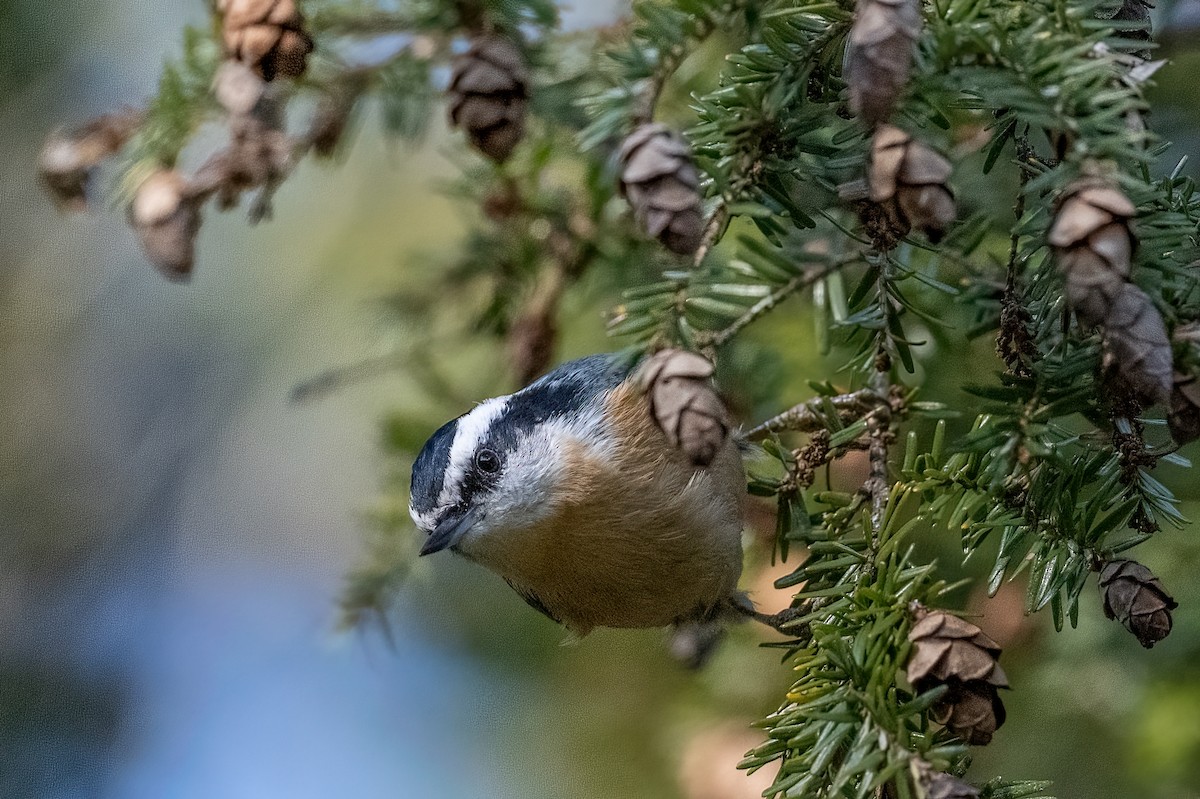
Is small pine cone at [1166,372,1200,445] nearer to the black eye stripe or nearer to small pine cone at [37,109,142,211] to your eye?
the black eye stripe

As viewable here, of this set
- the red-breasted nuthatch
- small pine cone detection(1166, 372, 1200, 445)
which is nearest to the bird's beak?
the red-breasted nuthatch

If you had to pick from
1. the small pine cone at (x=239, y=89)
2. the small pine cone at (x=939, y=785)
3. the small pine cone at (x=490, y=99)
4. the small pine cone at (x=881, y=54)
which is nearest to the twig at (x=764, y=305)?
the small pine cone at (x=490, y=99)

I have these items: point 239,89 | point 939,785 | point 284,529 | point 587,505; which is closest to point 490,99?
point 239,89

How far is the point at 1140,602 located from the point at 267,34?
117cm

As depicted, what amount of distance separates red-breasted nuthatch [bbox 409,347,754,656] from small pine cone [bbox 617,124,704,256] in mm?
772

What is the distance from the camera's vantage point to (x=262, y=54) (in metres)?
1.38

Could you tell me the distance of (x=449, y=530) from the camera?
1.84 meters

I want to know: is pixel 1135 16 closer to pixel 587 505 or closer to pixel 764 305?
pixel 764 305

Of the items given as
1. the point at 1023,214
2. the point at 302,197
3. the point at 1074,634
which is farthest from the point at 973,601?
the point at 302,197

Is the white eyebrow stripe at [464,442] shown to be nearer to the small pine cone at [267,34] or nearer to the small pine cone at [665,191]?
the small pine cone at [267,34]

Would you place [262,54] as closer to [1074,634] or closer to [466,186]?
[466,186]

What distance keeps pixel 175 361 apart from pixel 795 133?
3.49m

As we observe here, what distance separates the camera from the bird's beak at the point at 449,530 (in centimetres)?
181

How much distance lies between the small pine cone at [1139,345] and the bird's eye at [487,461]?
47.1 inches
